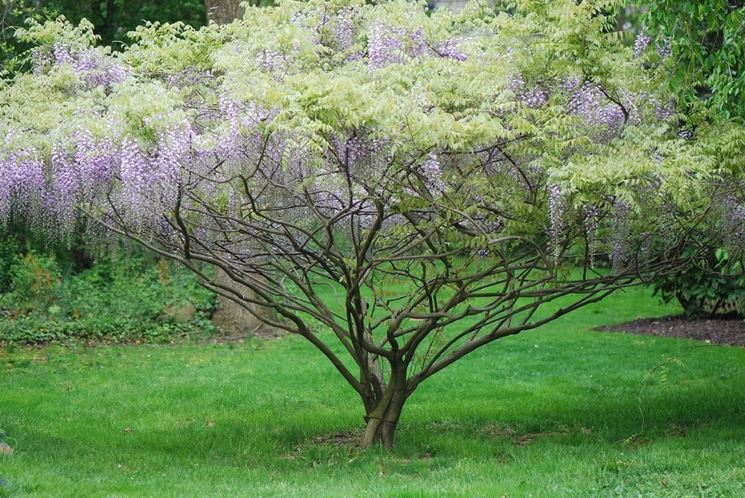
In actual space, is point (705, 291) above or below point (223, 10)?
below

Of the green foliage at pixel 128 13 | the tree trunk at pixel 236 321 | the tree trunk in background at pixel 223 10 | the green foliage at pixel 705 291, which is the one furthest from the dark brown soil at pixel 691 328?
the green foliage at pixel 128 13

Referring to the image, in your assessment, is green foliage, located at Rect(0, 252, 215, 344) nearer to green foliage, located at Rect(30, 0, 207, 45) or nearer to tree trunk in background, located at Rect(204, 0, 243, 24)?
tree trunk in background, located at Rect(204, 0, 243, 24)

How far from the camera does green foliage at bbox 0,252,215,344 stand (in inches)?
540

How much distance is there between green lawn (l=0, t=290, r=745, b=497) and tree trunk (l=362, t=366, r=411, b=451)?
7.7 inches

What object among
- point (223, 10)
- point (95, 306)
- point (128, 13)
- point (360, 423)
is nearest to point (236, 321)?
point (95, 306)

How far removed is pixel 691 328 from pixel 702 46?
7.19 meters

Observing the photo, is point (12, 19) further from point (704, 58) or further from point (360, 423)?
point (704, 58)

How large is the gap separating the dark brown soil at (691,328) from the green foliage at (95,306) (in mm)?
6361

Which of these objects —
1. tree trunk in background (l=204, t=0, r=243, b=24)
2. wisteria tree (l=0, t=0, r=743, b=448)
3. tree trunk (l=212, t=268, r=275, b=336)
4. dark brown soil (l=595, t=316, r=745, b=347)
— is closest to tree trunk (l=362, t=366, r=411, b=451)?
wisteria tree (l=0, t=0, r=743, b=448)

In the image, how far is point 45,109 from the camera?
7605 millimetres

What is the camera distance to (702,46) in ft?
23.2

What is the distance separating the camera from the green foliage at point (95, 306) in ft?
45.0

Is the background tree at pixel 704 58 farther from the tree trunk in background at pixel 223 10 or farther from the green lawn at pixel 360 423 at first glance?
the tree trunk in background at pixel 223 10

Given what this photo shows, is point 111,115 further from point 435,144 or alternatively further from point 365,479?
point 365,479
